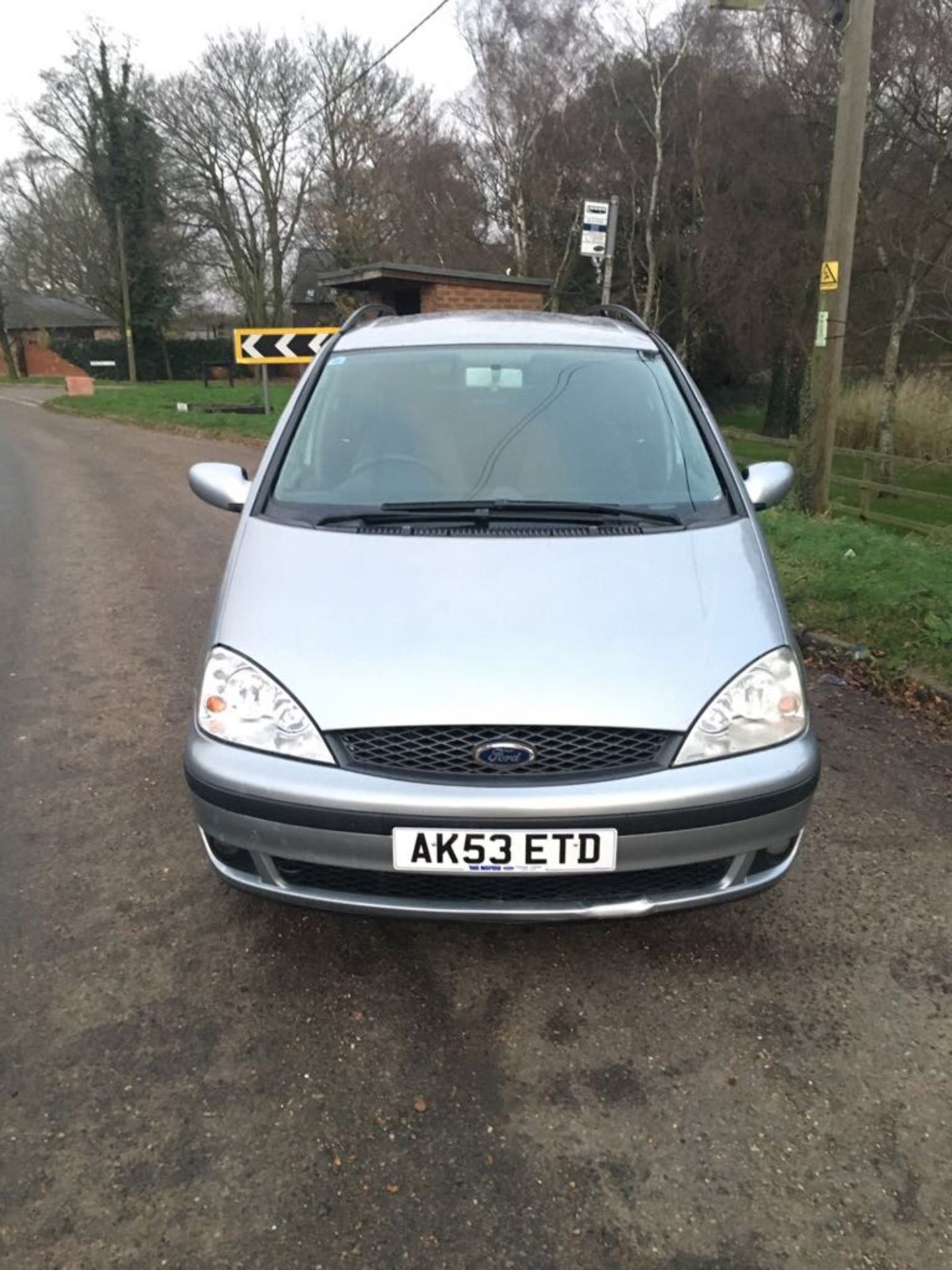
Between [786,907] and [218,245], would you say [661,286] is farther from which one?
[786,907]

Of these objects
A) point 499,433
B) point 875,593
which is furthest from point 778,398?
point 499,433

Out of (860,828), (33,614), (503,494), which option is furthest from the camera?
(33,614)

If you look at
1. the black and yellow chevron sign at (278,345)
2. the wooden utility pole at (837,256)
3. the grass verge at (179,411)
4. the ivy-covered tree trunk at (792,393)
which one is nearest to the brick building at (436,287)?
→ the black and yellow chevron sign at (278,345)

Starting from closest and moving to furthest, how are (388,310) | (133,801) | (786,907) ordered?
(786,907)
(133,801)
(388,310)

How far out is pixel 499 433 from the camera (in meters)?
3.33

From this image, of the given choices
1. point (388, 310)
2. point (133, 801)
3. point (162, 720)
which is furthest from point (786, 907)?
point (388, 310)

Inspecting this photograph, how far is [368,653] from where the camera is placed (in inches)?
94.1

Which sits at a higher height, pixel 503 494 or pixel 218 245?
pixel 218 245

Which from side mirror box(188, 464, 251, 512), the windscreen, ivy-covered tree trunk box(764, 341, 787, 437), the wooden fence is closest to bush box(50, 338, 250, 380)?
ivy-covered tree trunk box(764, 341, 787, 437)

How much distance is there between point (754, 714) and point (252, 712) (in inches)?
51.6

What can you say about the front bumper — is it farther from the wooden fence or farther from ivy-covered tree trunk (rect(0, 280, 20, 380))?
ivy-covered tree trunk (rect(0, 280, 20, 380))

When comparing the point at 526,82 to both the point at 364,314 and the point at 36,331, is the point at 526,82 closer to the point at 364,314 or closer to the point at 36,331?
the point at 364,314

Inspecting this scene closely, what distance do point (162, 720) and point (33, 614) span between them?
234 centimetres

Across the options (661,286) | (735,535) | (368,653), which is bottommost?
(368,653)
